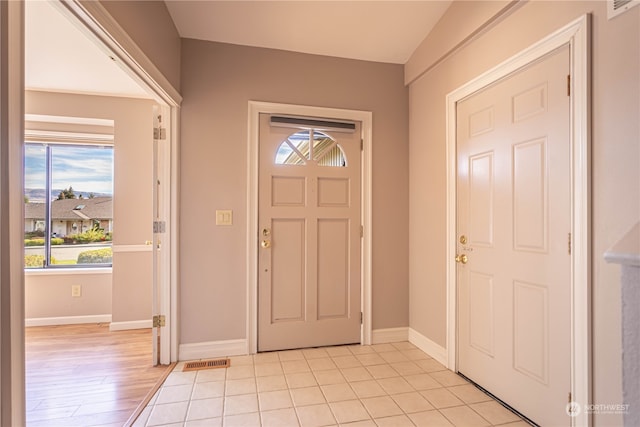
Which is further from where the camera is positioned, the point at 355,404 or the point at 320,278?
the point at 320,278

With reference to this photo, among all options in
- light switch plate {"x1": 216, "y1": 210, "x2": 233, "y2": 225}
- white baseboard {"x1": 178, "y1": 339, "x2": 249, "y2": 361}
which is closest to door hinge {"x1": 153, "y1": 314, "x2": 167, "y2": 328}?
white baseboard {"x1": 178, "y1": 339, "x2": 249, "y2": 361}

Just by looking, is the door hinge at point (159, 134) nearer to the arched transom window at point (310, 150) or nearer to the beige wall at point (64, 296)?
the arched transom window at point (310, 150)

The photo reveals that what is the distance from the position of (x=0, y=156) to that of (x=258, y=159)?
1.92 m

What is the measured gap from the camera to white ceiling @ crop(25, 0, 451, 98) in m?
2.43

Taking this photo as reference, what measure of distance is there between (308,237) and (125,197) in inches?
87.3

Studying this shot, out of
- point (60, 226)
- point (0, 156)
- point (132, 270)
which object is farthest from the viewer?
point (60, 226)

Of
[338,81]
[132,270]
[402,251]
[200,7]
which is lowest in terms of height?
[132,270]

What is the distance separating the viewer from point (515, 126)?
1982mm

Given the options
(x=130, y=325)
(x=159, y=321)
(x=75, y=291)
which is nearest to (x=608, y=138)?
(x=159, y=321)

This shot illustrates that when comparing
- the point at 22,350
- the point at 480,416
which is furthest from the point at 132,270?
the point at 480,416

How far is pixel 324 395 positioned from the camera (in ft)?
7.00

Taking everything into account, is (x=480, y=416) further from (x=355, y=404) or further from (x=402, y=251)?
(x=402, y=251)

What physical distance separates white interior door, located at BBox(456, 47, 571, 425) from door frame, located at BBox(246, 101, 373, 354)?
2.79 feet

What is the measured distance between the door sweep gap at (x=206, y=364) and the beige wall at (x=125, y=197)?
1273mm
